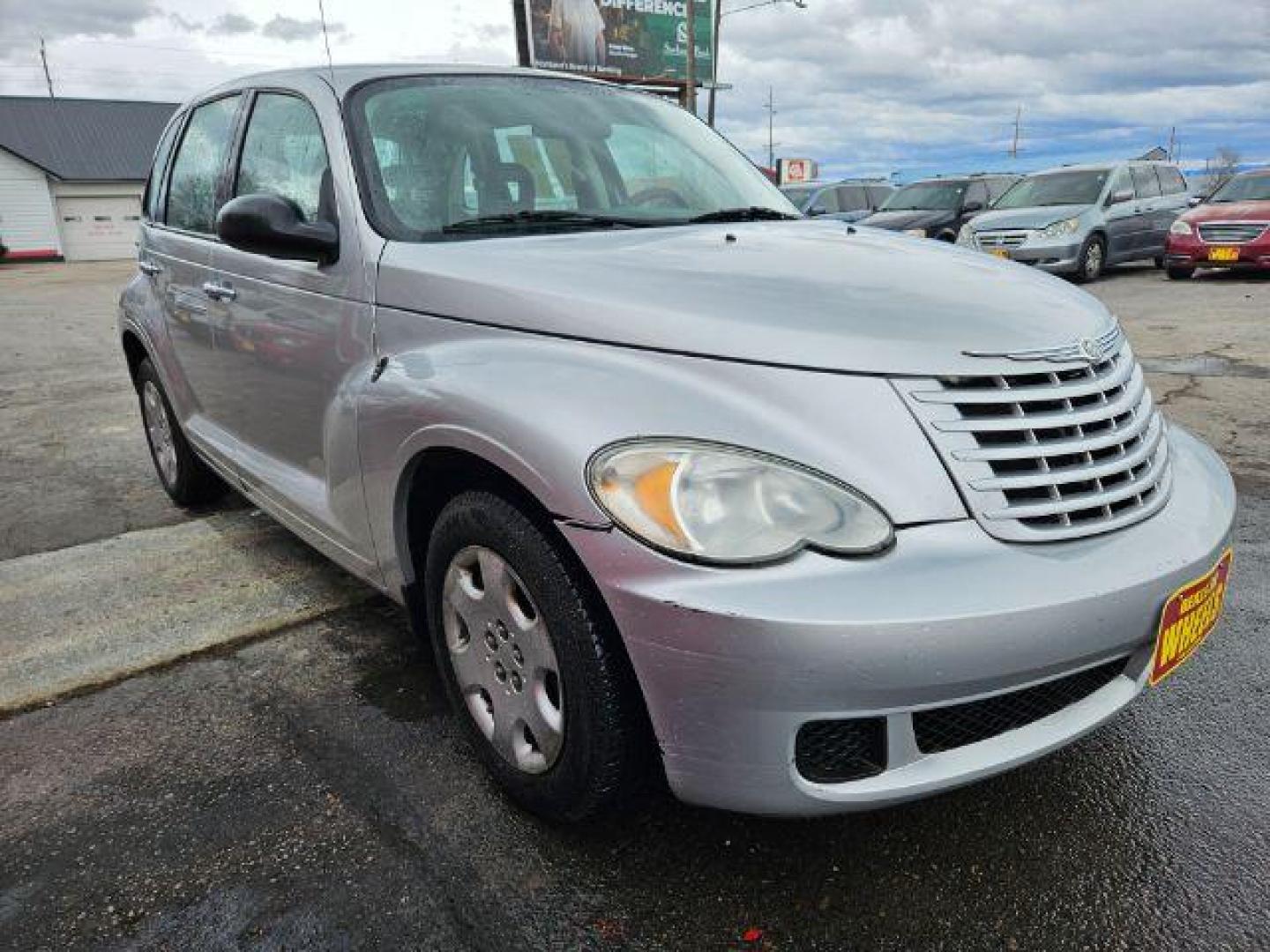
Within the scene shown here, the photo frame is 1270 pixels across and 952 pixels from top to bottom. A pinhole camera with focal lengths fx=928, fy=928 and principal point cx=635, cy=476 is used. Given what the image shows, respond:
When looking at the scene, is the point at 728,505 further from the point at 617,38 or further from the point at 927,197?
the point at 617,38

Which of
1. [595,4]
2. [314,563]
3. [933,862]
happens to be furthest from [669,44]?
[933,862]

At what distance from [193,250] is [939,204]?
13.9 m

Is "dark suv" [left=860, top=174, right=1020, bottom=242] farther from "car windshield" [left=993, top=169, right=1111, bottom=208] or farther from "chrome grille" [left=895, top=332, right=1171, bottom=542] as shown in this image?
"chrome grille" [left=895, top=332, right=1171, bottom=542]

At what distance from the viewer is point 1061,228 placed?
12078 millimetres

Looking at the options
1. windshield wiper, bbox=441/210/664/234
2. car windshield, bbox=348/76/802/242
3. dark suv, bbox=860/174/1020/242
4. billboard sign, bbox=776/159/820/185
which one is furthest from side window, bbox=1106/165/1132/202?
billboard sign, bbox=776/159/820/185

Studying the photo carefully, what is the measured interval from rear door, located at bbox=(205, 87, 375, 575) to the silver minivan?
10473 millimetres

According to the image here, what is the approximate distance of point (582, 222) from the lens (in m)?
2.58

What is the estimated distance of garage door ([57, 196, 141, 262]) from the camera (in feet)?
131

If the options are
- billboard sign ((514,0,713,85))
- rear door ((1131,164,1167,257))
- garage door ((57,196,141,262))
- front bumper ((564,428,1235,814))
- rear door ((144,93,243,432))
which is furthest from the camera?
garage door ((57,196,141,262))

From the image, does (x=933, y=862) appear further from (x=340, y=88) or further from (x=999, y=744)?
(x=340, y=88)

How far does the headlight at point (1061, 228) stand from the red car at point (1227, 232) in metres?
1.67

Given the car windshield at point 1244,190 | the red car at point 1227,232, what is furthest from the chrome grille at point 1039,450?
the car windshield at point 1244,190

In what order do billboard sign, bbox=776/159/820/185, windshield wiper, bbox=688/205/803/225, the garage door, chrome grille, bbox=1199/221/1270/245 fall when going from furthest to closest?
billboard sign, bbox=776/159/820/185
the garage door
chrome grille, bbox=1199/221/1270/245
windshield wiper, bbox=688/205/803/225

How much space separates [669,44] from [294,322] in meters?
26.6
